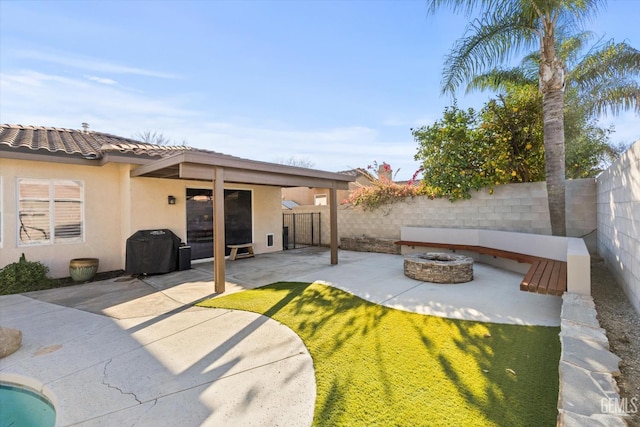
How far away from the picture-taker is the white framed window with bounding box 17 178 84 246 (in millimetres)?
6852

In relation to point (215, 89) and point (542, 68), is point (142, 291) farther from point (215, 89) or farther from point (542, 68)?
point (542, 68)

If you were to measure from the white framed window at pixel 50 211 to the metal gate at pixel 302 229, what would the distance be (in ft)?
23.5

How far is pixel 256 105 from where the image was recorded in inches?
616

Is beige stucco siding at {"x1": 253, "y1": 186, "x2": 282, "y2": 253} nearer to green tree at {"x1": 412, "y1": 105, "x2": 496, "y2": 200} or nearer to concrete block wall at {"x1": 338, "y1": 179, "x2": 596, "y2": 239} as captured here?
concrete block wall at {"x1": 338, "y1": 179, "x2": 596, "y2": 239}

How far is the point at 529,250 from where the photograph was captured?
23.4 feet

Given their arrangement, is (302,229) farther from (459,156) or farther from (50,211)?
(50,211)

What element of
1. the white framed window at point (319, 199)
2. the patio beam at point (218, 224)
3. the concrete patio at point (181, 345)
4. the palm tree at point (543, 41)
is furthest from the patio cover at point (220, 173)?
the white framed window at point (319, 199)

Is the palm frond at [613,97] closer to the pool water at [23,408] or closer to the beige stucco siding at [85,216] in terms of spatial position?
the pool water at [23,408]

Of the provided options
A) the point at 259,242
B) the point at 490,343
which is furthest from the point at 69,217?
the point at 490,343

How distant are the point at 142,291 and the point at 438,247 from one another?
8.26m

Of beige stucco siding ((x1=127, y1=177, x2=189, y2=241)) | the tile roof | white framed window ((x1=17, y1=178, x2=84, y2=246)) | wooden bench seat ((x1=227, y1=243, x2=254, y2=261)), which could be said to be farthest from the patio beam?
white framed window ((x1=17, y1=178, x2=84, y2=246))

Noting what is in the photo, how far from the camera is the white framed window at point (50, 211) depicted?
22.5 feet

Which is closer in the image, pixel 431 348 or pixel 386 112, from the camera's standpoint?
pixel 431 348

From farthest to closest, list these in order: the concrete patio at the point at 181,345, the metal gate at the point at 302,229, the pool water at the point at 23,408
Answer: the metal gate at the point at 302,229
the pool water at the point at 23,408
the concrete patio at the point at 181,345
